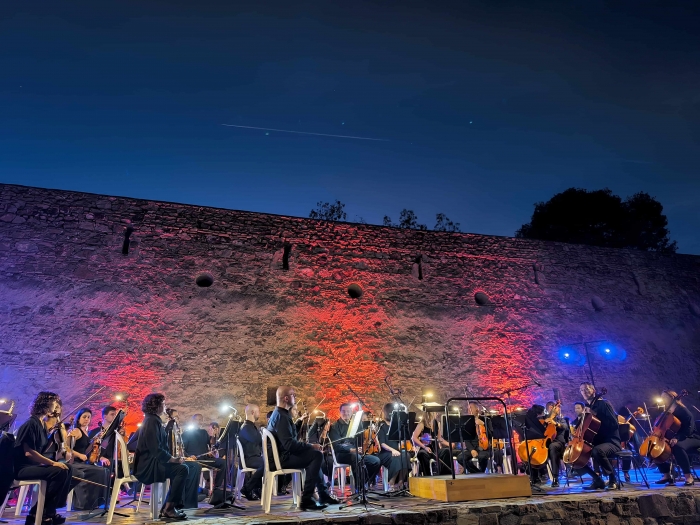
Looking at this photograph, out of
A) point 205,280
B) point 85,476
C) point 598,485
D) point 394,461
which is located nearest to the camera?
point 85,476

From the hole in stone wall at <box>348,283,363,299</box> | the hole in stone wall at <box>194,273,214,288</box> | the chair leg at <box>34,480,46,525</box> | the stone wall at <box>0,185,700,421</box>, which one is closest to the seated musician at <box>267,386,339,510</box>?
the chair leg at <box>34,480,46,525</box>

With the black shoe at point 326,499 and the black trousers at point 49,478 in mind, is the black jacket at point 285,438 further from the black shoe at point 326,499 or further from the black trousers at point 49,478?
the black trousers at point 49,478

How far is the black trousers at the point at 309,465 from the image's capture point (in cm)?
482

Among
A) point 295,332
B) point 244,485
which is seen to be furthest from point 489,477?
point 295,332

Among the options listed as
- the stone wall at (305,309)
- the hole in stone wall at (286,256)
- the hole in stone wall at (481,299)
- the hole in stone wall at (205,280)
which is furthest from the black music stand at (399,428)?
the hole in stone wall at (481,299)

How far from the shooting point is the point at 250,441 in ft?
20.1

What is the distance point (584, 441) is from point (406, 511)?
282 cm

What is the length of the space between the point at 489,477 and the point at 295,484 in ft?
7.12

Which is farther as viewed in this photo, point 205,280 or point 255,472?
point 205,280

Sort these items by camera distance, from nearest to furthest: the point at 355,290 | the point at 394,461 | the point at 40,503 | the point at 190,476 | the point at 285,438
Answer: the point at 40,503 < the point at 285,438 < the point at 190,476 < the point at 394,461 < the point at 355,290

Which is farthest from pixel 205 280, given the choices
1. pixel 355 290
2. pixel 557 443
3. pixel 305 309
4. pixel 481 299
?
pixel 557 443

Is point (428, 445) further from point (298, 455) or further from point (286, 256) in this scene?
point (286, 256)

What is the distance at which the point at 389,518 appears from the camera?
3967 mm

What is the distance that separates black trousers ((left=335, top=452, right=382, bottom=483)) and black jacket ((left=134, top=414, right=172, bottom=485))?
258 cm
